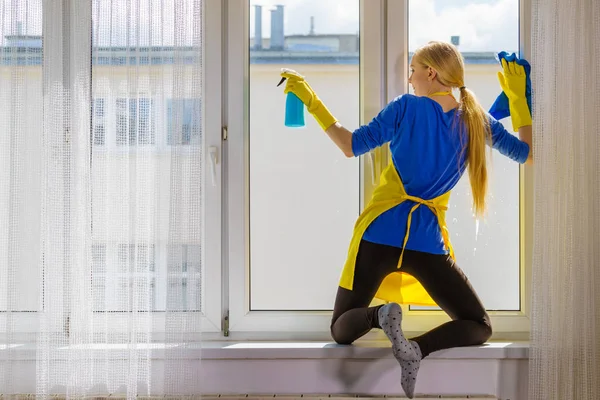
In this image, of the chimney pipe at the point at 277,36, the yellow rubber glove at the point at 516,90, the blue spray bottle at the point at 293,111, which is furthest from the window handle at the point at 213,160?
the yellow rubber glove at the point at 516,90

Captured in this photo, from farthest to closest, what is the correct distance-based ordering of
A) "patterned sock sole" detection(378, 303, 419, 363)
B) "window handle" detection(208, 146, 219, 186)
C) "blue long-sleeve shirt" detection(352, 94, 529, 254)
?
1. "window handle" detection(208, 146, 219, 186)
2. "blue long-sleeve shirt" detection(352, 94, 529, 254)
3. "patterned sock sole" detection(378, 303, 419, 363)

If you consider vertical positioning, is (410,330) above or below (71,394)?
above

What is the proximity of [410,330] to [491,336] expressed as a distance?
0.27m

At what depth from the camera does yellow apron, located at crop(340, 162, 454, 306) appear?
2141 millimetres

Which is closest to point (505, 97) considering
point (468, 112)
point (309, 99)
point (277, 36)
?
point (468, 112)

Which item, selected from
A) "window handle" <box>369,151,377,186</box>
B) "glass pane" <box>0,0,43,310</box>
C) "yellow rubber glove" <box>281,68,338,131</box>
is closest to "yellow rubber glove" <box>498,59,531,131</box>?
"window handle" <box>369,151,377,186</box>

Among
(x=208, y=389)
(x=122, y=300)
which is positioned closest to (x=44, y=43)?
(x=122, y=300)

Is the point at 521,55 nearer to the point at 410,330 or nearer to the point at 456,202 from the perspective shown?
the point at 456,202

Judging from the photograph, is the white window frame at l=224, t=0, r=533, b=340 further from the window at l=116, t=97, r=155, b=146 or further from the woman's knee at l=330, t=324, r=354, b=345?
the window at l=116, t=97, r=155, b=146

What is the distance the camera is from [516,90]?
2188 mm

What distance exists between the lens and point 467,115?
6.97ft

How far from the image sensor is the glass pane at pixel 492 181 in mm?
2361

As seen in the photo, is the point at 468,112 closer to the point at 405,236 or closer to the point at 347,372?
the point at 405,236

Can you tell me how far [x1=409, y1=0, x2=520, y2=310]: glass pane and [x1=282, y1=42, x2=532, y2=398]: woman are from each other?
0.20 meters
